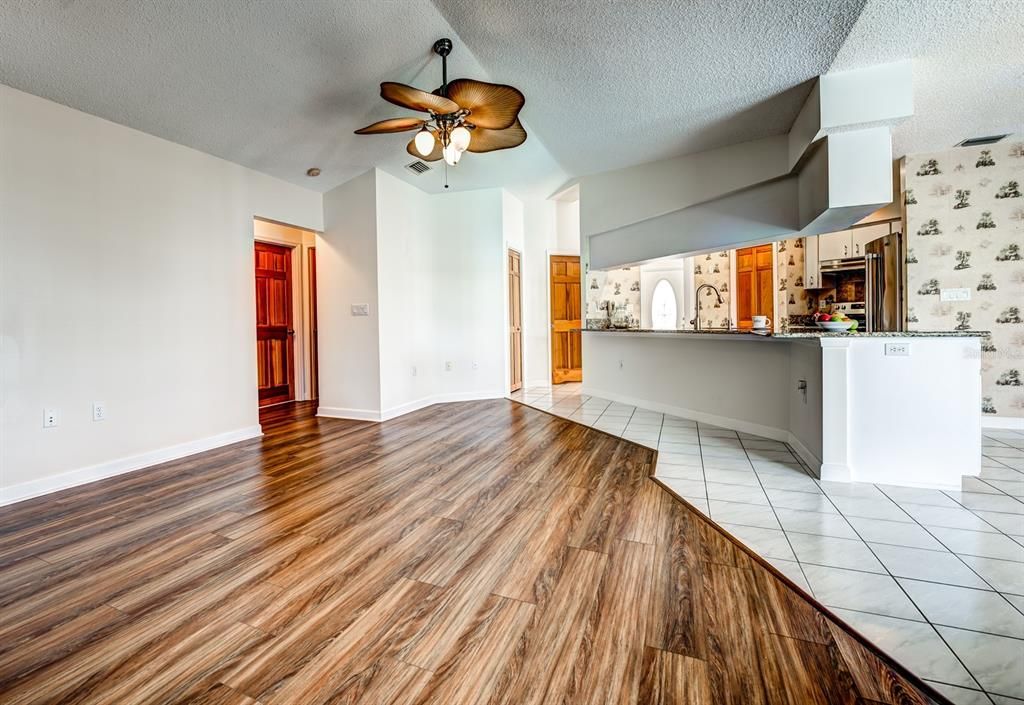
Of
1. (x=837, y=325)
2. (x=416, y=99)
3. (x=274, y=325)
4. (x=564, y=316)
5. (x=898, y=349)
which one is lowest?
(x=898, y=349)

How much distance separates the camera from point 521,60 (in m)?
3.11

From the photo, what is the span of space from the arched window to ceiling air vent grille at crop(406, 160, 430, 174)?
3496 mm

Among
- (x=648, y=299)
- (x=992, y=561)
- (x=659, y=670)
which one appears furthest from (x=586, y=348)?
(x=659, y=670)

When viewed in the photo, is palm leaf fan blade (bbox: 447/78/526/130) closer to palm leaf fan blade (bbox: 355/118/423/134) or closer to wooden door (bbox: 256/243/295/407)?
palm leaf fan blade (bbox: 355/118/423/134)

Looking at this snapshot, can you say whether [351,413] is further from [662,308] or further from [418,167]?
[662,308]

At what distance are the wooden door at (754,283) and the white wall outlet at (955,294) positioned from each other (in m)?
1.92

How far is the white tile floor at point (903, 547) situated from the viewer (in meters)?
1.34

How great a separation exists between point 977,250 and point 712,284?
2.59m

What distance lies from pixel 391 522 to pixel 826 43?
3620mm

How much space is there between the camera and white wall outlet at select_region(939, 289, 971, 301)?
4.05m

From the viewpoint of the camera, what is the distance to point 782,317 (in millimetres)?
6031

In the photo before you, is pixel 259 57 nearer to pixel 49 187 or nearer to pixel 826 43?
pixel 49 187

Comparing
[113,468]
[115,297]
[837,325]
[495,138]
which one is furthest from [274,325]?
[837,325]

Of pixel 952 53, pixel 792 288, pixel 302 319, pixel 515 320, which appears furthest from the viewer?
pixel 515 320
